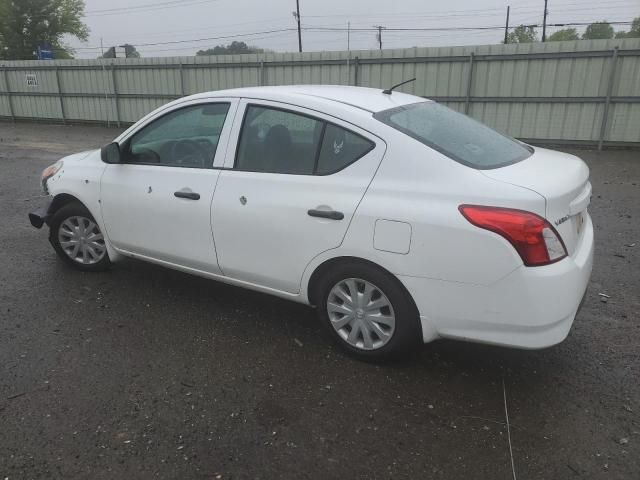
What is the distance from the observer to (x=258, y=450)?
2.54m

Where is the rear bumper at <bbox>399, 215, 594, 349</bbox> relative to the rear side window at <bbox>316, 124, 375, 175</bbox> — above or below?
below

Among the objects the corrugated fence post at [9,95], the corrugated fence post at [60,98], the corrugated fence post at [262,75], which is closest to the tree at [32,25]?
the corrugated fence post at [9,95]

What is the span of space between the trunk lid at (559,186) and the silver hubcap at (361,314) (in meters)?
0.94

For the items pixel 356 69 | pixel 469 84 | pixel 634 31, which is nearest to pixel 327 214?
pixel 469 84

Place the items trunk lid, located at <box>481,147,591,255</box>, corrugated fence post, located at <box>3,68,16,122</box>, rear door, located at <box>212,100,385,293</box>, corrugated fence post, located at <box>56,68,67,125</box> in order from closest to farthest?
trunk lid, located at <box>481,147,591,255</box>
rear door, located at <box>212,100,385,293</box>
corrugated fence post, located at <box>56,68,67,125</box>
corrugated fence post, located at <box>3,68,16,122</box>

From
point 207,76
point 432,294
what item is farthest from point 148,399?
point 207,76

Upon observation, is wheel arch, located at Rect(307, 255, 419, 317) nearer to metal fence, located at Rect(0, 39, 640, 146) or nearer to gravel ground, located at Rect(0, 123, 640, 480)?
gravel ground, located at Rect(0, 123, 640, 480)

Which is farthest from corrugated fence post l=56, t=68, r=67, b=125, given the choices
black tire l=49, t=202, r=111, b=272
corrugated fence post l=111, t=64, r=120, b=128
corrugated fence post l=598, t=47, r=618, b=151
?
corrugated fence post l=598, t=47, r=618, b=151

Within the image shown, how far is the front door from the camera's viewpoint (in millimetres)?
3654

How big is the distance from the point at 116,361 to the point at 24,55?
162 ft

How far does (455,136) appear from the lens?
3.27m

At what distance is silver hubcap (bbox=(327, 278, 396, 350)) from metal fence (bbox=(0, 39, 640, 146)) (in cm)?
1117

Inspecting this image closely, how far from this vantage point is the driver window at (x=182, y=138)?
12.2 ft

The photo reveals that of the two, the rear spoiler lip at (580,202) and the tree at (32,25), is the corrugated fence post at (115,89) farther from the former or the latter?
the tree at (32,25)
